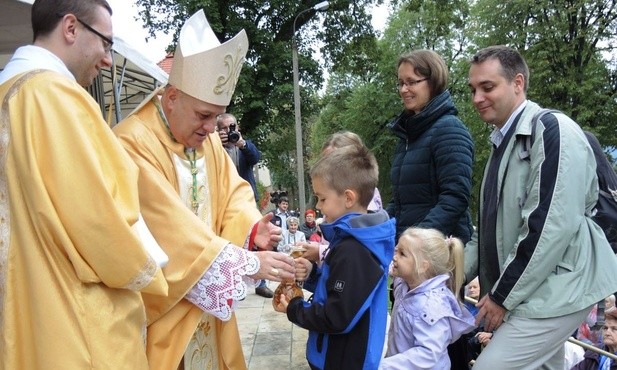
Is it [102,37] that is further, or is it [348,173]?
[348,173]

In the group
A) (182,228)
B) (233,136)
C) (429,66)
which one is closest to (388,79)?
(233,136)

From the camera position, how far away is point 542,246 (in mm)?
2180

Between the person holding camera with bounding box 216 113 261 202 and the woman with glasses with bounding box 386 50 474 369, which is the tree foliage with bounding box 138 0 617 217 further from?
the woman with glasses with bounding box 386 50 474 369

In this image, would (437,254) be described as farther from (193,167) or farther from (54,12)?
(54,12)

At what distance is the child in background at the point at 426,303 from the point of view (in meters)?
2.43

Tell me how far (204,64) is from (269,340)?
3281mm

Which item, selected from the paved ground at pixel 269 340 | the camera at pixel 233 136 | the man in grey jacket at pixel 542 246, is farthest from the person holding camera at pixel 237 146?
the man in grey jacket at pixel 542 246

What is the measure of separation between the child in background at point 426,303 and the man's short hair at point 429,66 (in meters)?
0.92

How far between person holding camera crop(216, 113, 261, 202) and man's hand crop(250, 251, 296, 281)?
302 cm

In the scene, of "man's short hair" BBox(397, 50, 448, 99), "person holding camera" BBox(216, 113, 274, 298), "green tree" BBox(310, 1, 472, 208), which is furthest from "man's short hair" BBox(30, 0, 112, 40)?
"green tree" BBox(310, 1, 472, 208)

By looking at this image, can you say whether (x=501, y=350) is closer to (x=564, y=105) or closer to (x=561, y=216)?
(x=561, y=216)

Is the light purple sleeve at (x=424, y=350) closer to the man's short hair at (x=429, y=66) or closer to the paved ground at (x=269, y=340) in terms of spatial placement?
the man's short hair at (x=429, y=66)

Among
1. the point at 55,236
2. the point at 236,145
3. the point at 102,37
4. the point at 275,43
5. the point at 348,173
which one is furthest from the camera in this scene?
the point at 275,43

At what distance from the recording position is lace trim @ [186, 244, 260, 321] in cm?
215
